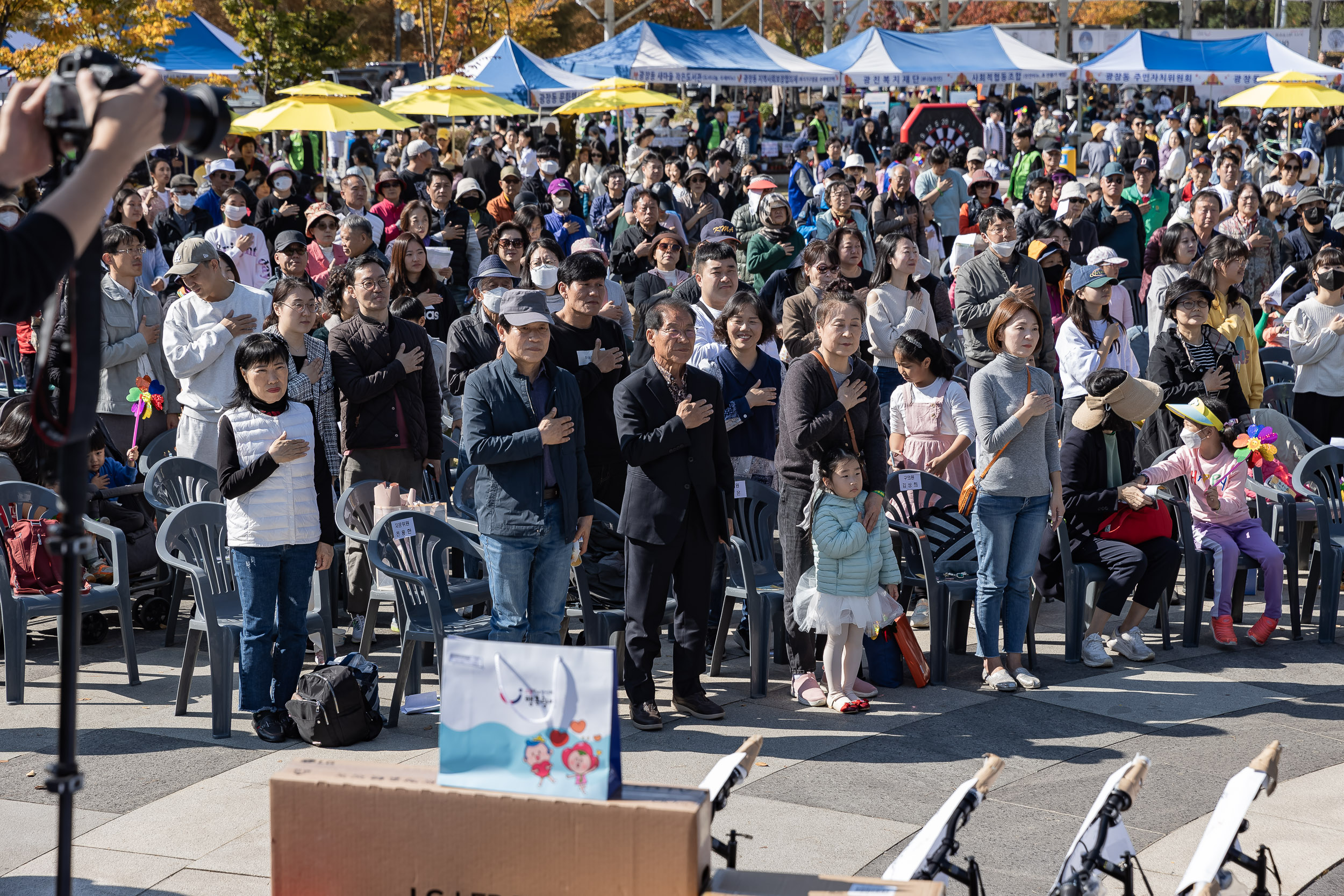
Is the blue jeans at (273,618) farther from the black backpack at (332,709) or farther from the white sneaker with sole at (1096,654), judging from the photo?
the white sneaker with sole at (1096,654)

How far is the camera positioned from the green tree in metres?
31.5

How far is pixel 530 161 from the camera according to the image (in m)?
22.8

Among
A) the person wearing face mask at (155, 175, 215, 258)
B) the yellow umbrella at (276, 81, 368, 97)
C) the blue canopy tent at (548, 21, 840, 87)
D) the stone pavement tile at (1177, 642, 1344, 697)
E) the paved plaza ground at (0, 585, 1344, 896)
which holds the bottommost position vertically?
the paved plaza ground at (0, 585, 1344, 896)

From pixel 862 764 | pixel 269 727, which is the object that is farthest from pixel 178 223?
pixel 862 764

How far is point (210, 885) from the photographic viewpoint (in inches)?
181

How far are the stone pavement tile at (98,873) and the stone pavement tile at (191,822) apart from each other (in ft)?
0.19

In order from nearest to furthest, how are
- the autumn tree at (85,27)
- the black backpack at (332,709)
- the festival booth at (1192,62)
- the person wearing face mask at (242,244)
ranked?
the black backpack at (332,709) → the person wearing face mask at (242,244) → the autumn tree at (85,27) → the festival booth at (1192,62)

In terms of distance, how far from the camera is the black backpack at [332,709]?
19.3ft

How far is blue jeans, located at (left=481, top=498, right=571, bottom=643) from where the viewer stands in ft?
19.7

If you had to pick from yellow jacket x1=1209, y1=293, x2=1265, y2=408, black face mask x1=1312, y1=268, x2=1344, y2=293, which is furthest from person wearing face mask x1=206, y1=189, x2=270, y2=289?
black face mask x1=1312, y1=268, x2=1344, y2=293

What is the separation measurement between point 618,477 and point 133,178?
28.6 feet

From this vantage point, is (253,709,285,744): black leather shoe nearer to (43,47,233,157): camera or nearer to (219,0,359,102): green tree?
(43,47,233,157): camera

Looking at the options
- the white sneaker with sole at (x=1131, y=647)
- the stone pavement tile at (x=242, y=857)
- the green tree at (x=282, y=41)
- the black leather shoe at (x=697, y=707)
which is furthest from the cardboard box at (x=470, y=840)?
the green tree at (x=282, y=41)

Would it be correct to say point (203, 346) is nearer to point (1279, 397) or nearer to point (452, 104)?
point (1279, 397)
